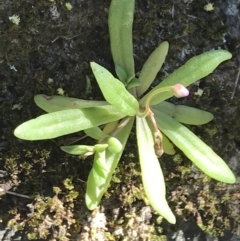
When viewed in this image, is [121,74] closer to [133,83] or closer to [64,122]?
[133,83]

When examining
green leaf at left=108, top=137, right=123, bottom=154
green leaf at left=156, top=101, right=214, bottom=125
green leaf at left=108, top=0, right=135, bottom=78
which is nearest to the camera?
green leaf at left=108, top=137, right=123, bottom=154

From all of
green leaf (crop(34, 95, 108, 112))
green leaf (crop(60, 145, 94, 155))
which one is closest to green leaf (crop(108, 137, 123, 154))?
green leaf (crop(60, 145, 94, 155))

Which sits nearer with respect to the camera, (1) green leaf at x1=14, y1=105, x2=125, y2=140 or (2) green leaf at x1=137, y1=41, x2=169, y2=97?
(1) green leaf at x1=14, y1=105, x2=125, y2=140

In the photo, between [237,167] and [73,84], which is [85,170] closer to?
[73,84]

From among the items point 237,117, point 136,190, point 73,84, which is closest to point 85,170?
point 136,190

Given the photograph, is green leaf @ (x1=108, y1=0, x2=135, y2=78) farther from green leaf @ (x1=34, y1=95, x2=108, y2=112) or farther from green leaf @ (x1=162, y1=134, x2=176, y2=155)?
green leaf @ (x1=162, y1=134, x2=176, y2=155)

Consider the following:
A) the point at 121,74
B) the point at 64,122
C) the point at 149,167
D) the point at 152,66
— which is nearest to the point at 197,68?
the point at 152,66
